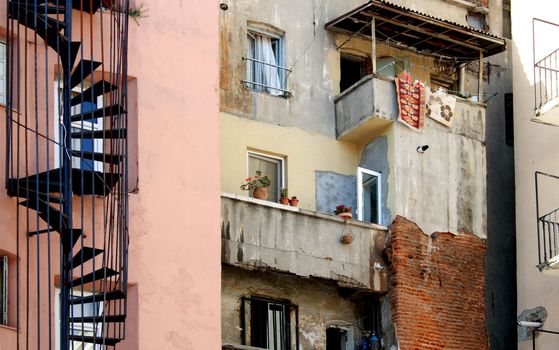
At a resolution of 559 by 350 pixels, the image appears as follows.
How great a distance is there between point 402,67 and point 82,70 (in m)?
12.8

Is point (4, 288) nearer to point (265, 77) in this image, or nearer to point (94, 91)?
point (94, 91)

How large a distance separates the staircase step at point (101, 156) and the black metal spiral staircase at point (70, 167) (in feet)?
0.10

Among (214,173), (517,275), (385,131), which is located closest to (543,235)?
(517,275)

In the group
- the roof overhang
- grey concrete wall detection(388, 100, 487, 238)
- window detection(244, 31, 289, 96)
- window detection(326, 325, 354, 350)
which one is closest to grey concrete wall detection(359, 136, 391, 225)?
grey concrete wall detection(388, 100, 487, 238)

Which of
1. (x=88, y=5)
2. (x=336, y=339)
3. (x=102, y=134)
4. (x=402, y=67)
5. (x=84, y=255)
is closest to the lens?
(x=84, y=255)

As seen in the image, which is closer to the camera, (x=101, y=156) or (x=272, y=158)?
(x=101, y=156)

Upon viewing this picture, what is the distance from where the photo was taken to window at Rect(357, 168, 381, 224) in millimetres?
35000

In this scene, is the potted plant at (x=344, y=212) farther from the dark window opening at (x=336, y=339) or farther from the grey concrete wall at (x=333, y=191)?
the dark window opening at (x=336, y=339)

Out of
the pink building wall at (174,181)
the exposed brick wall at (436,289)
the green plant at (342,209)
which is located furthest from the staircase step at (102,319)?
the exposed brick wall at (436,289)

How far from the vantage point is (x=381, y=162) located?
116 ft

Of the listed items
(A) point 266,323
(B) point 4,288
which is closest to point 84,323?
(B) point 4,288

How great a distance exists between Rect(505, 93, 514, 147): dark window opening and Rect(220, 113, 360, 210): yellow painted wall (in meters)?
4.49

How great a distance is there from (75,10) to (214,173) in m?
3.33

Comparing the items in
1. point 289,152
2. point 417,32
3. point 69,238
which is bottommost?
point 69,238
